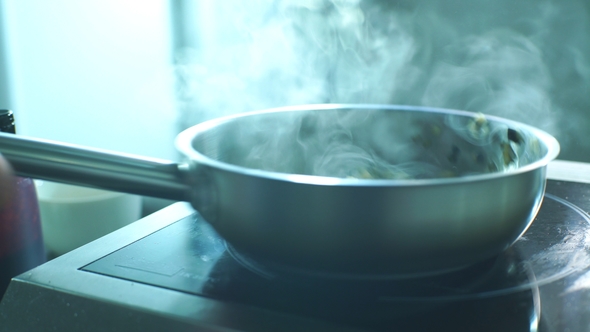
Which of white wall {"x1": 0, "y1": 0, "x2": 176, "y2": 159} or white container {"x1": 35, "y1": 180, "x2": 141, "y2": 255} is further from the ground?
white wall {"x1": 0, "y1": 0, "x2": 176, "y2": 159}

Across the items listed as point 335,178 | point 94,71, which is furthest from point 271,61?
point 335,178

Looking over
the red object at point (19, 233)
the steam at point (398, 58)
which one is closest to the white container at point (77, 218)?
the red object at point (19, 233)

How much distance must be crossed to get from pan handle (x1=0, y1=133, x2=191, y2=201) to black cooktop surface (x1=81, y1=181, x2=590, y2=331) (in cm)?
8

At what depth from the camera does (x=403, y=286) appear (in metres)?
0.44

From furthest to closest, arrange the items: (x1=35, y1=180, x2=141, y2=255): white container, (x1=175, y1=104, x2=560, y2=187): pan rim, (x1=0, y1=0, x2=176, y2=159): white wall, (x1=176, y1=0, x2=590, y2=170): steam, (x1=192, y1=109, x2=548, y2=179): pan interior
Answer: (x1=176, y1=0, x2=590, y2=170): steam
(x1=0, y1=0, x2=176, y2=159): white wall
(x1=35, y1=180, x2=141, y2=255): white container
(x1=192, y1=109, x2=548, y2=179): pan interior
(x1=175, y1=104, x2=560, y2=187): pan rim

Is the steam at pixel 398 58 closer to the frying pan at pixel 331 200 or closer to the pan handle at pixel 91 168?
the frying pan at pixel 331 200

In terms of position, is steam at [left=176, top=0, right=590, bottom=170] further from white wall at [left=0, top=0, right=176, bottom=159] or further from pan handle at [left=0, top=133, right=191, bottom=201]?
pan handle at [left=0, top=133, right=191, bottom=201]

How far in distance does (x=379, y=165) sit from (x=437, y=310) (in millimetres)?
322

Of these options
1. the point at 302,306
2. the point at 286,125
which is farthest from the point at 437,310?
the point at 286,125

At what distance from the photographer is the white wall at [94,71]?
40.8 inches

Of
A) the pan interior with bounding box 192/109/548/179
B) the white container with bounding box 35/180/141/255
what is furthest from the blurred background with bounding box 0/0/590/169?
the pan interior with bounding box 192/109/548/179

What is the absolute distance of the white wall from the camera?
1036 mm

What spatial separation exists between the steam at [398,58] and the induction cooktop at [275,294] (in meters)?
0.78

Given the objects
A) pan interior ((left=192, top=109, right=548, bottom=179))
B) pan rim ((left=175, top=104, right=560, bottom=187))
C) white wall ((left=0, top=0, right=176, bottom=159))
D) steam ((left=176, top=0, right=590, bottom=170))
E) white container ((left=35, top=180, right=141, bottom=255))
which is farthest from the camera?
steam ((left=176, top=0, right=590, bottom=170))
